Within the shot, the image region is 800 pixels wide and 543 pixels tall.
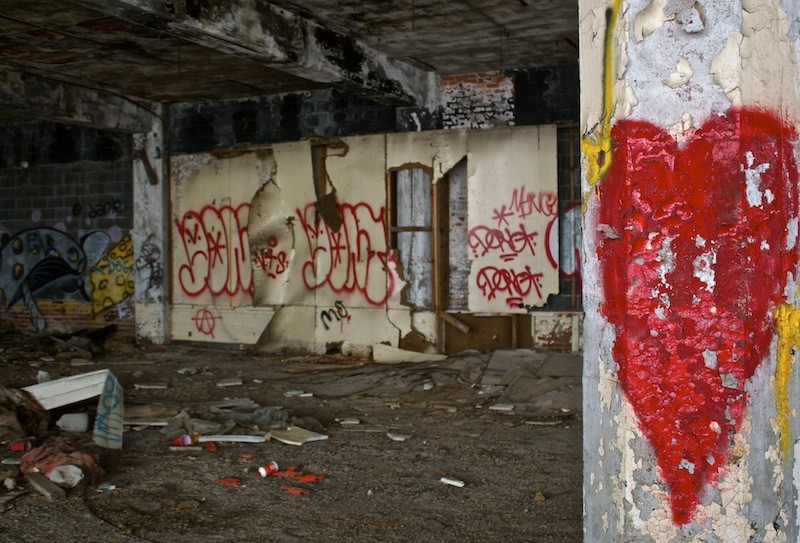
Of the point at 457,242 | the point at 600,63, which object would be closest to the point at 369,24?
the point at 457,242

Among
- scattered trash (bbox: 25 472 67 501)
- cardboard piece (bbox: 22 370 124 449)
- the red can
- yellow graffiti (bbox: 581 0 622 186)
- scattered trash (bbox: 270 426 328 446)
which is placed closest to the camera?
yellow graffiti (bbox: 581 0 622 186)

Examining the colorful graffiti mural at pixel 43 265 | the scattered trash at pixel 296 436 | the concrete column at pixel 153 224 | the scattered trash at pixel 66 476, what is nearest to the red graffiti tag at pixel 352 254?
the concrete column at pixel 153 224

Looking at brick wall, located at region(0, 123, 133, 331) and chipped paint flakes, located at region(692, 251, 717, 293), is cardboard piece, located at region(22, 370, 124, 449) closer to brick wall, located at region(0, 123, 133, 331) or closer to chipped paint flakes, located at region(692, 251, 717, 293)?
chipped paint flakes, located at region(692, 251, 717, 293)

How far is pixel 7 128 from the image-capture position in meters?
12.2

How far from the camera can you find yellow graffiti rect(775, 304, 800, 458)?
2025 mm

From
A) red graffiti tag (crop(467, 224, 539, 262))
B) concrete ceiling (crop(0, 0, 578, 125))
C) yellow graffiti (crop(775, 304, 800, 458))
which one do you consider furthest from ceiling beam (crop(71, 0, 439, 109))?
yellow graffiti (crop(775, 304, 800, 458))

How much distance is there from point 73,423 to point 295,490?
2167 mm

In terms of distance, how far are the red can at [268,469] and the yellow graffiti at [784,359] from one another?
3.42 m

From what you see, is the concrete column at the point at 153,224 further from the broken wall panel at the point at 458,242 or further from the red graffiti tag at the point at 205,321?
the broken wall panel at the point at 458,242

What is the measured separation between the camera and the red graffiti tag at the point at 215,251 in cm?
1033

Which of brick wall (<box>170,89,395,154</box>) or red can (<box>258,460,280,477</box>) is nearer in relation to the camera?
red can (<box>258,460,280,477</box>)

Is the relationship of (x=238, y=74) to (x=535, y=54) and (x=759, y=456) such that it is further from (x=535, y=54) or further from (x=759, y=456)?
(x=759, y=456)

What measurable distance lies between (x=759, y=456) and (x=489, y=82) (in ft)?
24.0

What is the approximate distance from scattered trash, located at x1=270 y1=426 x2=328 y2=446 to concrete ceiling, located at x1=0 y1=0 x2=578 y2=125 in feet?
10.2
